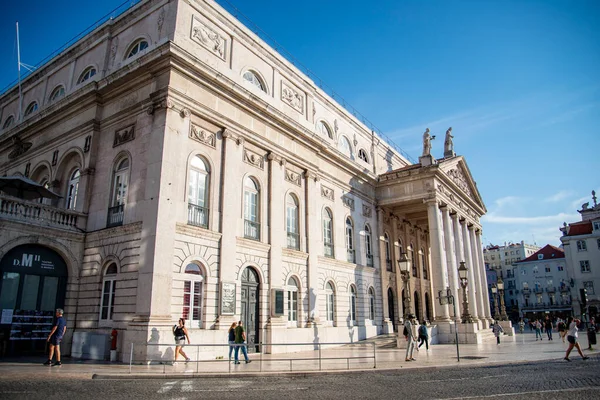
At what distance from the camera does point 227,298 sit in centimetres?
1747

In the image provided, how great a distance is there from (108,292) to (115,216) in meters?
2.94

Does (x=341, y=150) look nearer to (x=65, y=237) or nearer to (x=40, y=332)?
(x=65, y=237)

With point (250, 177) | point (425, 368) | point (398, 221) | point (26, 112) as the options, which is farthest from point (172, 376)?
point (398, 221)

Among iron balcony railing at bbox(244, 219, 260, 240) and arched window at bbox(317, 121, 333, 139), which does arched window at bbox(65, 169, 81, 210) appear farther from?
arched window at bbox(317, 121, 333, 139)

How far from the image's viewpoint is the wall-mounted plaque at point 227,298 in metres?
17.3

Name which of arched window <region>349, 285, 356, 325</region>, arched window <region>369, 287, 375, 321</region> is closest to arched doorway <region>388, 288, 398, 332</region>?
arched window <region>369, 287, 375, 321</region>

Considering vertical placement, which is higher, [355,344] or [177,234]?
[177,234]

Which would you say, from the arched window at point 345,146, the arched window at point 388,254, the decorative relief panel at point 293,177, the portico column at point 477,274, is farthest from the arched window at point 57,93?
the portico column at point 477,274

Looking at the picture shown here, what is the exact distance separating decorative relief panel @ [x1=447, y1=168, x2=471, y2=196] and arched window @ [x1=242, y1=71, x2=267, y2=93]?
16456 millimetres

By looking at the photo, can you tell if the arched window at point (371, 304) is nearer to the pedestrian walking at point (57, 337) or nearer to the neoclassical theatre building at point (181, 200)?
the neoclassical theatre building at point (181, 200)

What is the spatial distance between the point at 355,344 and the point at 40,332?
14880 mm

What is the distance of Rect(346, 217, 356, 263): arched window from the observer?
27391 mm

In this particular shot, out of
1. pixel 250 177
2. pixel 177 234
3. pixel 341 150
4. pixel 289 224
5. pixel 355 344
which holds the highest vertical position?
pixel 341 150

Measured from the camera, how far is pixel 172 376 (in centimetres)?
1144
